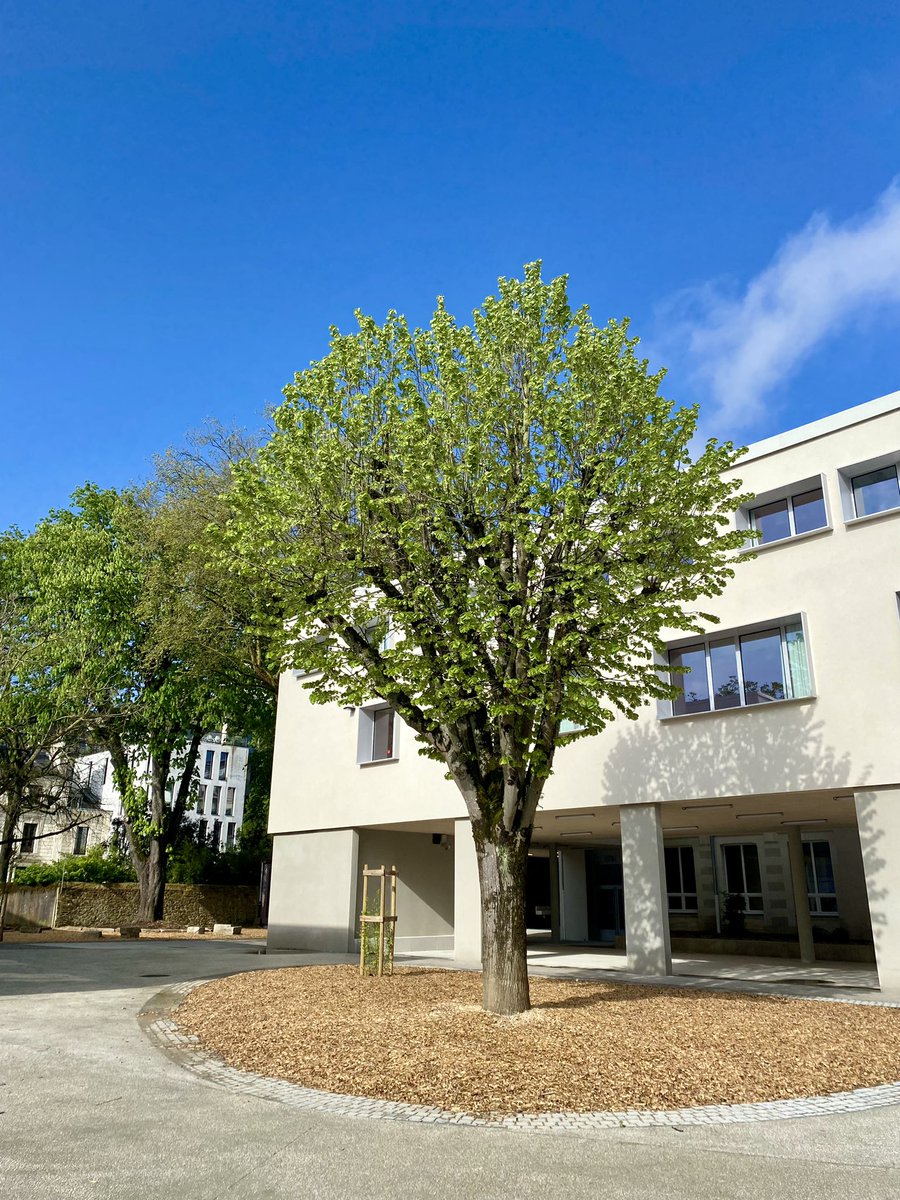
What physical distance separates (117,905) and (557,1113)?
3119 cm

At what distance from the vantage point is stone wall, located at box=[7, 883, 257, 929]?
32938mm

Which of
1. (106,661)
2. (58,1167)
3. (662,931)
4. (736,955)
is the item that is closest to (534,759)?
(58,1167)

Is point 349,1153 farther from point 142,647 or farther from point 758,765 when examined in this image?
point 142,647

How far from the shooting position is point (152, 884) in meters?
33.7

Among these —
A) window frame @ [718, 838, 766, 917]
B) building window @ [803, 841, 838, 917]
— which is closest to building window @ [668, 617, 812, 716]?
building window @ [803, 841, 838, 917]

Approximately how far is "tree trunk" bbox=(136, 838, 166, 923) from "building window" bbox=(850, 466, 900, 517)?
27.5 meters

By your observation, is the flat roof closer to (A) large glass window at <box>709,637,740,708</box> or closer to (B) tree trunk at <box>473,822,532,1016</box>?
(A) large glass window at <box>709,637,740,708</box>

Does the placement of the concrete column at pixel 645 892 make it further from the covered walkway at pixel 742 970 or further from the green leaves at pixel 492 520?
the green leaves at pixel 492 520

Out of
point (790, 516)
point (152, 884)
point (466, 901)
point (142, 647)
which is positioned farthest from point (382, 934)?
point (152, 884)

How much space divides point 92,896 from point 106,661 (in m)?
10.2

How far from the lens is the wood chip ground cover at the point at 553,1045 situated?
764 cm

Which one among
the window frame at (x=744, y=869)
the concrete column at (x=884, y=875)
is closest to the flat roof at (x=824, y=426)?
the concrete column at (x=884, y=875)

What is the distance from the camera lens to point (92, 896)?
3344 cm

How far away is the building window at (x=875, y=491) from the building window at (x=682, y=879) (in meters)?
14.4
